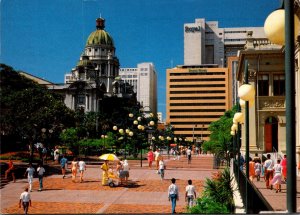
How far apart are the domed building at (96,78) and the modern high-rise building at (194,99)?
1520cm

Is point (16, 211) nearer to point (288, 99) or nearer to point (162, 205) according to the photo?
point (162, 205)

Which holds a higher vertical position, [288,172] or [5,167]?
[288,172]

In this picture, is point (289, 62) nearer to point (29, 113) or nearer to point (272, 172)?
point (272, 172)

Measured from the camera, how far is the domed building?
8644cm

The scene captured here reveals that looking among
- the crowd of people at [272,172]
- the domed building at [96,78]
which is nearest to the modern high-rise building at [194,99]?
the domed building at [96,78]

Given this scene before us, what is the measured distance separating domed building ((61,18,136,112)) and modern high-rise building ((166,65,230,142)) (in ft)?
49.9

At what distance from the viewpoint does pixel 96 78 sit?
9462 cm

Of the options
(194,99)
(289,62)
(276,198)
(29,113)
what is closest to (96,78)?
(194,99)

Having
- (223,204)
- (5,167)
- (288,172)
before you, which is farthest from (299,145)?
(288,172)

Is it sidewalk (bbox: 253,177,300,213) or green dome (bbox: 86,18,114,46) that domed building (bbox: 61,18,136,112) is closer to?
green dome (bbox: 86,18,114,46)

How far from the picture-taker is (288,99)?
4.82m

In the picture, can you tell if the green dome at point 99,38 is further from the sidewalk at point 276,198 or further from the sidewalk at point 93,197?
the sidewalk at point 276,198

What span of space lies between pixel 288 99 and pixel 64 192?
15.1m

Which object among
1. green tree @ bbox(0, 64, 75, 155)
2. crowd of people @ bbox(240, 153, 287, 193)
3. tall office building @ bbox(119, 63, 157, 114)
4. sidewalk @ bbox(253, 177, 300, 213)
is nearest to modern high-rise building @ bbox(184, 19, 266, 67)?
tall office building @ bbox(119, 63, 157, 114)
